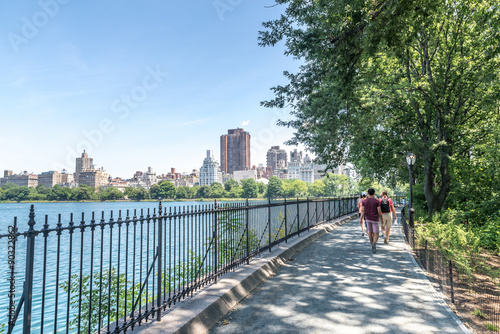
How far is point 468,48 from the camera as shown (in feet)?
56.8

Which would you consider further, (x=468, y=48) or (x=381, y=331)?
(x=468, y=48)

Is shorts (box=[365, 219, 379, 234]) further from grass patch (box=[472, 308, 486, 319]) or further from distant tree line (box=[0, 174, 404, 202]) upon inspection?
distant tree line (box=[0, 174, 404, 202])

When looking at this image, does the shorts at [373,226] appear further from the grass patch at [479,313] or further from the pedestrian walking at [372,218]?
the grass patch at [479,313]

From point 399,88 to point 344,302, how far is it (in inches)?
514

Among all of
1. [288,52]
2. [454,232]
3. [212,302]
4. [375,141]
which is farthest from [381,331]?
[375,141]

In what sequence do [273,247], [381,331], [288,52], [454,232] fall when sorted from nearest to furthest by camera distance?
1. [381,331]
2. [273,247]
3. [454,232]
4. [288,52]

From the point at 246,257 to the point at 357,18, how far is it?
22.2ft

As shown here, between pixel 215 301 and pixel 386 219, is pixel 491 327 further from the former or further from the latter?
pixel 386 219

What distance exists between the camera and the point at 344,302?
6.05 metres

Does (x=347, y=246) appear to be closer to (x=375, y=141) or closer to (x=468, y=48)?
(x=375, y=141)

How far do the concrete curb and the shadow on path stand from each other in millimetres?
166

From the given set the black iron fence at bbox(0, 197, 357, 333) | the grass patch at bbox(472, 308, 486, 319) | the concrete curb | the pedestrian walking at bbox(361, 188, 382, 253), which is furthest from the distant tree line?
the grass patch at bbox(472, 308, 486, 319)

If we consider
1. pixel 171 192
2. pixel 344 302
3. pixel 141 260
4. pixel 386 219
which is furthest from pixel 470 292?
pixel 171 192

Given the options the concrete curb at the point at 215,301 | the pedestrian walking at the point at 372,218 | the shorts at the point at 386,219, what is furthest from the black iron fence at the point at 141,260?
the shorts at the point at 386,219
